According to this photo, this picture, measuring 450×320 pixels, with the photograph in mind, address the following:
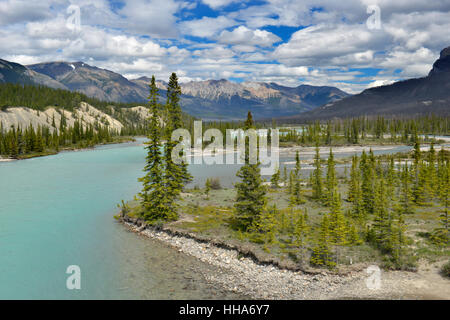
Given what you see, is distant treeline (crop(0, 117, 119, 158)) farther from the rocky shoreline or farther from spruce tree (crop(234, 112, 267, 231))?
the rocky shoreline

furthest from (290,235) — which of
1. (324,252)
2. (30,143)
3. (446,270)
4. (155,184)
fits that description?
(30,143)

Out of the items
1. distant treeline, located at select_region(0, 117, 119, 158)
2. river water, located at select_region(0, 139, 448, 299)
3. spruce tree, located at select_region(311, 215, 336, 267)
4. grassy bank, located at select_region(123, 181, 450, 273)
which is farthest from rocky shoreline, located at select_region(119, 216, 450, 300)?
distant treeline, located at select_region(0, 117, 119, 158)

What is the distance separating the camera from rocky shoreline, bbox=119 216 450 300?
70.8 ft

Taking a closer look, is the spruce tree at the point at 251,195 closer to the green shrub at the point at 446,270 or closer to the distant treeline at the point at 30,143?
the green shrub at the point at 446,270

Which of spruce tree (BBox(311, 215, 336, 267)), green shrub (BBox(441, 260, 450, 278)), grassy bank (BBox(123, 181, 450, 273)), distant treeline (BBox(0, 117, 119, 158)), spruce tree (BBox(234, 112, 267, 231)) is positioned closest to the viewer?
green shrub (BBox(441, 260, 450, 278))

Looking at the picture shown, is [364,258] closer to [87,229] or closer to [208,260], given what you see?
[208,260]

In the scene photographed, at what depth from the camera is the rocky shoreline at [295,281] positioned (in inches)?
850

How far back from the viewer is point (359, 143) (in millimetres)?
169250

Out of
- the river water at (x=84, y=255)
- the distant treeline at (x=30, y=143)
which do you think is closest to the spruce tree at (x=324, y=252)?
the river water at (x=84, y=255)

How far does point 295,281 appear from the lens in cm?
2359

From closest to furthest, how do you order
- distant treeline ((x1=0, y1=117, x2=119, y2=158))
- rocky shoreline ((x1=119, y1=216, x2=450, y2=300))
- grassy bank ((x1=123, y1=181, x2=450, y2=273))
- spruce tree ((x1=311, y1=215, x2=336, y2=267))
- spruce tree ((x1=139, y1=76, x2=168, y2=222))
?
rocky shoreline ((x1=119, y1=216, x2=450, y2=300)) < spruce tree ((x1=311, y1=215, x2=336, y2=267)) < grassy bank ((x1=123, y1=181, x2=450, y2=273)) < spruce tree ((x1=139, y1=76, x2=168, y2=222)) < distant treeline ((x1=0, y1=117, x2=119, y2=158))

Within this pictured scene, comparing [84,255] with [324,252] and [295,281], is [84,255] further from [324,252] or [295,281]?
[324,252]

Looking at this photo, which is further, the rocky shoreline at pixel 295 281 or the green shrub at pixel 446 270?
the green shrub at pixel 446 270
